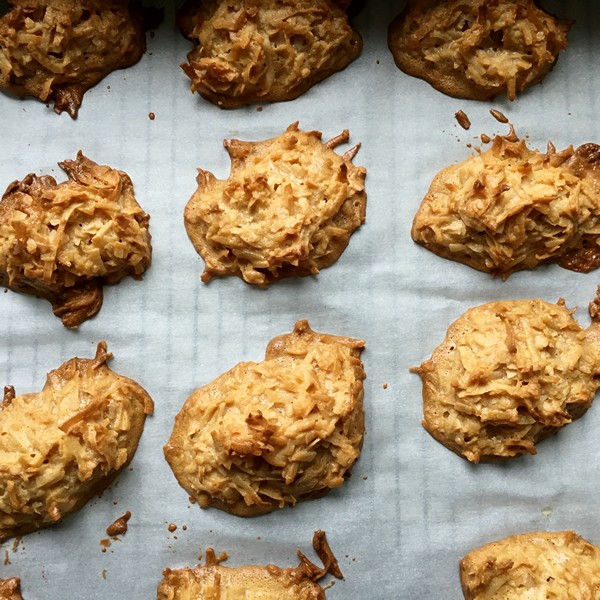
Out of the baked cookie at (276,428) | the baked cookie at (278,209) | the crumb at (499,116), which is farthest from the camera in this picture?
the crumb at (499,116)

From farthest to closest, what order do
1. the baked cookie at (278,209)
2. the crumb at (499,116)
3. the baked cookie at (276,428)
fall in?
the crumb at (499,116)
the baked cookie at (278,209)
the baked cookie at (276,428)

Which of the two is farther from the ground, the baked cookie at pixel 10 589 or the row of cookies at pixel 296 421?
the row of cookies at pixel 296 421

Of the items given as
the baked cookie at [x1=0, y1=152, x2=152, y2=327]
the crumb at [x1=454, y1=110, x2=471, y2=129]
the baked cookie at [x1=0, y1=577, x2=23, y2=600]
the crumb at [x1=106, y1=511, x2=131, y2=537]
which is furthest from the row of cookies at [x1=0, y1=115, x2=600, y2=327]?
the baked cookie at [x1=0, y1=577, x2=23, y2=600]

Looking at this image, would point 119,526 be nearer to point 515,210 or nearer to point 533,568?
point 533,568

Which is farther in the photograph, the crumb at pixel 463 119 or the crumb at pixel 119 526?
the crumb at pixel 463 119

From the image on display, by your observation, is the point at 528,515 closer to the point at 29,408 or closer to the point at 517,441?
the point at 517,441

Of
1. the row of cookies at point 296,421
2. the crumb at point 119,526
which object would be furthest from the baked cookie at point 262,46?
the crumb at point 119,526

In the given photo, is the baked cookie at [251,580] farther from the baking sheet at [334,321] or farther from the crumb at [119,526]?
the crumb at [119,526]

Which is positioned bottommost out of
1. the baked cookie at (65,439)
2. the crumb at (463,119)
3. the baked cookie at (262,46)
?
the baked cookie at (65,439)
